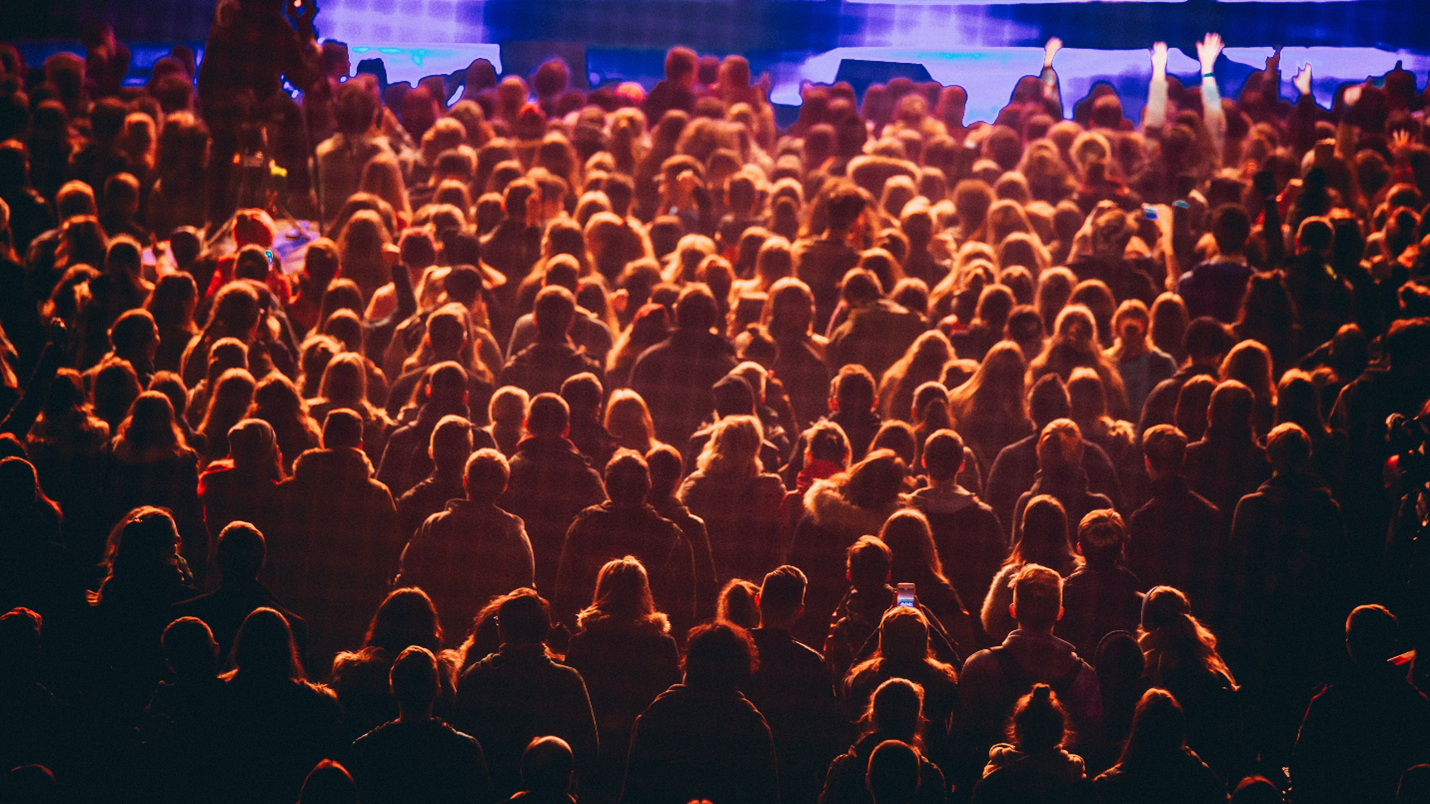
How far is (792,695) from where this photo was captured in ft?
13.1

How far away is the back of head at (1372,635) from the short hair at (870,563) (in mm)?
1440

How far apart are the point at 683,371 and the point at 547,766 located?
8.84ft

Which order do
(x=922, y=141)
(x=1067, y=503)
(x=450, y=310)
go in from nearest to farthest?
1. (x=1067, y=503)
2. (x=450, y=310)
3. (x=922, y=141)

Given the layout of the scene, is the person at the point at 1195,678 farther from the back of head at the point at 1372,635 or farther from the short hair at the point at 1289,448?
the short hair at the point at 1289,448

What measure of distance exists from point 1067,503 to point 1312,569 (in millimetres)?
927

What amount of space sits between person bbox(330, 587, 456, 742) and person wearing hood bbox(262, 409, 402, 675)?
850mm

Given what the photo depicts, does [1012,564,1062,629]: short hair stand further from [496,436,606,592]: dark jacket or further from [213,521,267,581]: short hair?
[213,521,267,581]: short hair

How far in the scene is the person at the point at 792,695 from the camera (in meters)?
3.98

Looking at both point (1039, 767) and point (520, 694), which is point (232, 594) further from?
point (1039, 767)

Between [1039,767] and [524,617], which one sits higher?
[524,617]

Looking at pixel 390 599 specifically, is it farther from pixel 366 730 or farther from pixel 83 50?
pixel 83 50

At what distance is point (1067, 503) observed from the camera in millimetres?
5094

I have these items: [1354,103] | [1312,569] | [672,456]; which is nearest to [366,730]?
[672,456]

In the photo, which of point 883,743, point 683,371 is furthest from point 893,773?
point 683,371
